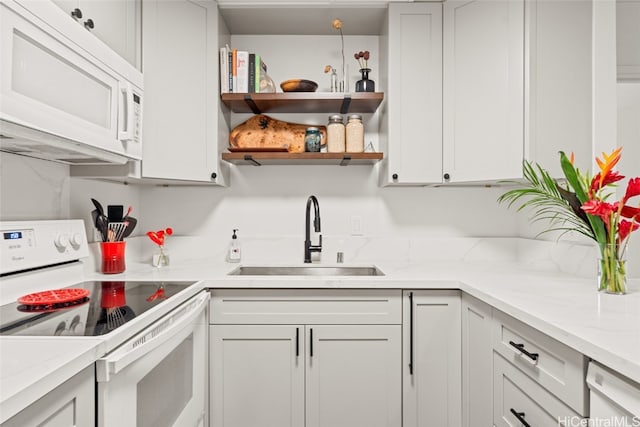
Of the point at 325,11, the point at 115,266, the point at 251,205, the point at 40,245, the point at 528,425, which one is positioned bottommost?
the point at 528,425

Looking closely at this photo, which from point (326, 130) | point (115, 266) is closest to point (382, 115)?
point (326, 130)

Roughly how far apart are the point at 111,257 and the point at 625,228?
6.92ft

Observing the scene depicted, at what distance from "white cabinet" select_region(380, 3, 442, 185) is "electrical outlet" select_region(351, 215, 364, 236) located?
480mm

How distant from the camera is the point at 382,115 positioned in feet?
7.22

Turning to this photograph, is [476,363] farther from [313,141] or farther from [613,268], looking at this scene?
[313,141]

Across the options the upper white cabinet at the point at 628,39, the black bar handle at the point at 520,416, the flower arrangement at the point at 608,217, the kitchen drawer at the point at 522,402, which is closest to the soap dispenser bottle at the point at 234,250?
the kitchen drawer at the point at 522,402

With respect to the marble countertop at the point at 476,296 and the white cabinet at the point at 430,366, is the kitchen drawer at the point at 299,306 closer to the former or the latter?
the marble countertop at the point at 476,296

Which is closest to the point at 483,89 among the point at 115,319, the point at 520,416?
the point at 520,416

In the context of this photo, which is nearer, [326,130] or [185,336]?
[185,336]

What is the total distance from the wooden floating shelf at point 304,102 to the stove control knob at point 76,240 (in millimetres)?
980

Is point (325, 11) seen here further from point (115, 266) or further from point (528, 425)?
point (528, 425)

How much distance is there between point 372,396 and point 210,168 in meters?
1.38

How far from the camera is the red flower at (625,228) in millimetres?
1261

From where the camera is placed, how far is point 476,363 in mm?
1515
